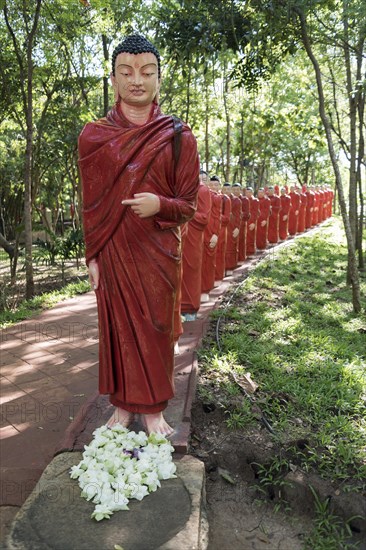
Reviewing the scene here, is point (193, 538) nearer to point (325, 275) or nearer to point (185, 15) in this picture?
point (185, 15)

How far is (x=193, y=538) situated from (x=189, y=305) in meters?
3.26

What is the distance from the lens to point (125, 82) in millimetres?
2365

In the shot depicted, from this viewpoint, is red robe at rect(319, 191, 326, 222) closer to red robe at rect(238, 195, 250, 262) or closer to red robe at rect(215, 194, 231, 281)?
red robe at rect(238, 195, 250, 262)

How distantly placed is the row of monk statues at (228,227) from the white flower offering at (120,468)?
900 millimetres

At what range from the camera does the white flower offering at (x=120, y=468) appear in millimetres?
2066

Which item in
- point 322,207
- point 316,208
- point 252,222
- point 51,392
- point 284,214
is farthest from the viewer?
point 322,207

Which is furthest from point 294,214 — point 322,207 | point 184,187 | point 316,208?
point 184,187

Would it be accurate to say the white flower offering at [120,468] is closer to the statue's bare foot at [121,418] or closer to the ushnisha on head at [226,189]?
the statue's bare foot at [121,418]

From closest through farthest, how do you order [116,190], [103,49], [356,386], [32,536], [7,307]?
[32,536]
[116,190]
[356,386]
[7,307]
[103,49]

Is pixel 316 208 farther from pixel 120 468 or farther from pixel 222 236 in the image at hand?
pixel 120 468

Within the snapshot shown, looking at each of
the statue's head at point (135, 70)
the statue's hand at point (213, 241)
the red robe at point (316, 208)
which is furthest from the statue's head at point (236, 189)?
the red robe at point (316, 208)

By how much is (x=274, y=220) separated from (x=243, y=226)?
3257 millimetres

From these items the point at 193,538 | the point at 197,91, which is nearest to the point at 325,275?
the point at 197,91

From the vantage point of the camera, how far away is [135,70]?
7.75ft
